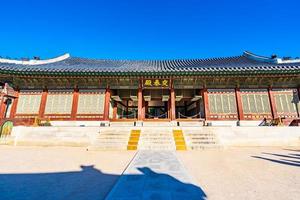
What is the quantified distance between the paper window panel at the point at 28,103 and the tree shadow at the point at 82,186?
1033cm

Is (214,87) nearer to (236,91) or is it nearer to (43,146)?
(236,91)

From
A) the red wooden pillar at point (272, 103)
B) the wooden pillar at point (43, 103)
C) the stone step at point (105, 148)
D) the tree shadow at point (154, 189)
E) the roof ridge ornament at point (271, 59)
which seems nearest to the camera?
the tree shadow at point (154, 189)

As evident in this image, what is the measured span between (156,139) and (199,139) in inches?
97.6

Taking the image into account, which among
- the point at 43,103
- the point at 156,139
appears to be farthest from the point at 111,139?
the point at 43,103

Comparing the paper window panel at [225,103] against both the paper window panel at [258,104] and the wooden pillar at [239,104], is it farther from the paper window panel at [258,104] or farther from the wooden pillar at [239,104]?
the paper window panel at [258,104]

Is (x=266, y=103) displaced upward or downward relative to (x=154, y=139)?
upward

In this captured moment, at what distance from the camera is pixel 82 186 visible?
10.3 ft

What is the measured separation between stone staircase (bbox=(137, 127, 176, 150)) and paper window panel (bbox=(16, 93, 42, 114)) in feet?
30.6

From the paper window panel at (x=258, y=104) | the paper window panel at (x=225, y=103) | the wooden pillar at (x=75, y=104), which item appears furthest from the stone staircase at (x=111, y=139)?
the paper window panel at (x=258, y=104)

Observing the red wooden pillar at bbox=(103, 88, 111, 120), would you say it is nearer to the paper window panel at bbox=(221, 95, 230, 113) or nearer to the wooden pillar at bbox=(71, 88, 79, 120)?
the wooden pillar at bbox=(71, 88, 79, 120)

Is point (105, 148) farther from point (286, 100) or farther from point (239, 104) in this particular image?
point (286, 100)

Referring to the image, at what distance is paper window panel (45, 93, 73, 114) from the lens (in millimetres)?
12414

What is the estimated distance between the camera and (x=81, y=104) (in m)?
12.7

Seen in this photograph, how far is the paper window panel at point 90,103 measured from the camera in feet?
41.2
